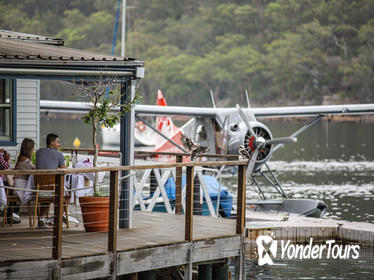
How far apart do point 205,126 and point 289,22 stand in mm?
77146

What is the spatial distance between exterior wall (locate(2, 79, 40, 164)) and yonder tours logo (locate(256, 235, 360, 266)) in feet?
16.8

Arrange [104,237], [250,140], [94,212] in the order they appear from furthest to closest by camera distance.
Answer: [250,140], [94,212], [104,237]

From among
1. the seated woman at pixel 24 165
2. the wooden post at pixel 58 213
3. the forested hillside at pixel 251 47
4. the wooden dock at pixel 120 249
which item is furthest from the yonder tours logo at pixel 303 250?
the forested hillside at pixel 251 47

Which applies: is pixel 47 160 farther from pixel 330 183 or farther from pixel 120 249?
pixel 330 183

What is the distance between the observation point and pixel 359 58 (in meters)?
88.0

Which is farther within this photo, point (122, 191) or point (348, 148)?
point (348, 148)

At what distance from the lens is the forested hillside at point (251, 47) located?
3428 inches

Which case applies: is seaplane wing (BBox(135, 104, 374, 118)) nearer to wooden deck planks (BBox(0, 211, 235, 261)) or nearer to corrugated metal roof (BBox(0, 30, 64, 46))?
corrugated metal roof (BBox(0, 30, 64, 46))

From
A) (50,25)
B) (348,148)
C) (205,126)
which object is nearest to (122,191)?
(205,126)

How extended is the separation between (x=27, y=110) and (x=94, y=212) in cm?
372

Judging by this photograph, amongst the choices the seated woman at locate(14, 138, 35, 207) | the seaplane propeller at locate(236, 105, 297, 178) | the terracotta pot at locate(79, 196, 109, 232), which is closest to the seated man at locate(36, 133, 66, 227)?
the seated woman at locate(14, 138, 35, 207)

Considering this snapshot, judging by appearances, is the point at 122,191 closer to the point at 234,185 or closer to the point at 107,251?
the point at 107,251

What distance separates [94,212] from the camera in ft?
29.0

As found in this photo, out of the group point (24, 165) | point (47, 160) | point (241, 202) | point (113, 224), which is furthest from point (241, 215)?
point (24, 165)
